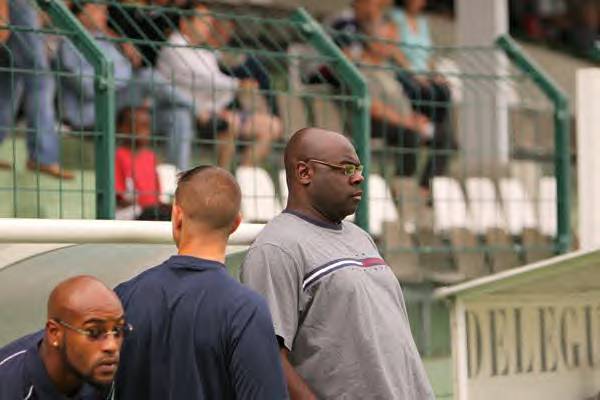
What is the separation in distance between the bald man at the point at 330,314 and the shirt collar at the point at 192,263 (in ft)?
0.91

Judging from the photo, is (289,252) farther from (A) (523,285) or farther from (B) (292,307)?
(A) (523,285)

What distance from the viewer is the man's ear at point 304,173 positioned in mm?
4484

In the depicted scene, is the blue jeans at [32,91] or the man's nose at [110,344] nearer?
the man's nose at [110,344]

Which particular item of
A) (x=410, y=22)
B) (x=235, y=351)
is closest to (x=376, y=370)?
(x=235, y=351)

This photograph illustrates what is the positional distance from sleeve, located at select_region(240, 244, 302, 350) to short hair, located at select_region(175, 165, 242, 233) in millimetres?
249

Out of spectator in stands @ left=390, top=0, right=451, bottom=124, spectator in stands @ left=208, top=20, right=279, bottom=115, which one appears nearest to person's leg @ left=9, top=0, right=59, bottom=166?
spectator in stands @ left=208, top=20, right=279, bottom=115

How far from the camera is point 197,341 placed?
12.7 feet

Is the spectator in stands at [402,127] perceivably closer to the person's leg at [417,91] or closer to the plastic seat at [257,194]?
the person's leg at [417,91]

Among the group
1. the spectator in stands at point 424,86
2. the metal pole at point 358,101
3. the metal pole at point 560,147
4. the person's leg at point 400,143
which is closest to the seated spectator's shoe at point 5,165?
the metal pole at point 358,101

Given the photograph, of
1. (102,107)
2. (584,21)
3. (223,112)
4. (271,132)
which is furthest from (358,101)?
(584,21)

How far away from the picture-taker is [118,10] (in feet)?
26.3

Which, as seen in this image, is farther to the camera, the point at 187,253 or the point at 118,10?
the point at 118,10

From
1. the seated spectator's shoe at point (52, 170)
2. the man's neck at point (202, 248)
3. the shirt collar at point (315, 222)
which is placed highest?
the seated spectator's shoe at point (52, 170)

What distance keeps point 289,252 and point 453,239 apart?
15.1 feet
